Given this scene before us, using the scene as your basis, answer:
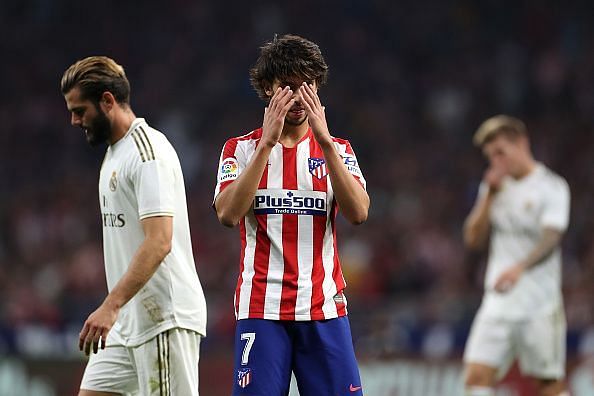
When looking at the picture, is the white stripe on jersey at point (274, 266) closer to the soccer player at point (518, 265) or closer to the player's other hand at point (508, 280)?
the player's other hand at point (508, 280)

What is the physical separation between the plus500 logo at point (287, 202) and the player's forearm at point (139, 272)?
1.68 ft

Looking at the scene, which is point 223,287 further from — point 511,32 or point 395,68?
point 511,32

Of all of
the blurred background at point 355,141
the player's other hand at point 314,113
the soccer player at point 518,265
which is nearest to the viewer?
the player's other hand at point 314,113

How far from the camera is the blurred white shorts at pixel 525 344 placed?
833cm

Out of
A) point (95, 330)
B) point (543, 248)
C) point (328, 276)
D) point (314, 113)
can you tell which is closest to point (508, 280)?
point (543, 248)

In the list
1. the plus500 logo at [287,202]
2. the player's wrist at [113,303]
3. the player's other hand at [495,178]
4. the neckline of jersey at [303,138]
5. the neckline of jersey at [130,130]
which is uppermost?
the player's other hand at [495,178]

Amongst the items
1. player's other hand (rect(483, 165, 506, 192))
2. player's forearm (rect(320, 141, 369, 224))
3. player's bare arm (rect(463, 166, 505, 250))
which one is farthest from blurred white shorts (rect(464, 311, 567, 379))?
player's forearm (rect(320, 141, 369, 224))

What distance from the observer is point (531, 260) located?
26.8ft

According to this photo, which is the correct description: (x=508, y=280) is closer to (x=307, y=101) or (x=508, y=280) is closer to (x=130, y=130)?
(x=130, y=130)

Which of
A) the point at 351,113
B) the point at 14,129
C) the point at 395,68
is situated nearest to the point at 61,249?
the point at 14,129

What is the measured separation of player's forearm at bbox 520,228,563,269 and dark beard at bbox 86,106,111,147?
142 inches

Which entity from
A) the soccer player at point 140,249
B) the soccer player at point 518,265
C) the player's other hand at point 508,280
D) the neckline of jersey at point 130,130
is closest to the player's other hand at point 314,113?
the soccer player at point 140,249

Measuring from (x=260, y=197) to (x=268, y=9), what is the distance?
15124 millimetres

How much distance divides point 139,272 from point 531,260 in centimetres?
383
